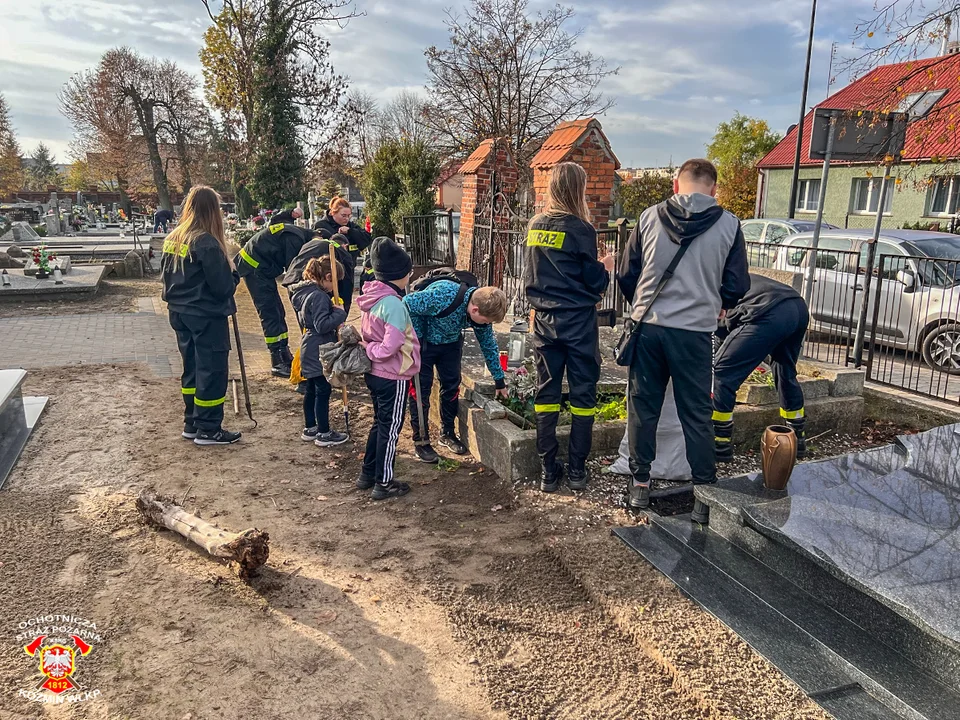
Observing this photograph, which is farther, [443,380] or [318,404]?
[318,404]

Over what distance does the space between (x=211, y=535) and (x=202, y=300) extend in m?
2.25

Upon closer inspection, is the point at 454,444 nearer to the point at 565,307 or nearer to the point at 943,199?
the point at 565,307

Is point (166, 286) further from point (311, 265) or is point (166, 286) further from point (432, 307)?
point (432, 307)

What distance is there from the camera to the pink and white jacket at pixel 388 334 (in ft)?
13.3

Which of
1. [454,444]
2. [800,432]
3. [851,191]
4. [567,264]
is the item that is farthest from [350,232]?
[851,191]

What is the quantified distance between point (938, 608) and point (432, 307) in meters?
3.12

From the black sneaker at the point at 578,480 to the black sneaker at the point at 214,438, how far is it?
291 cm

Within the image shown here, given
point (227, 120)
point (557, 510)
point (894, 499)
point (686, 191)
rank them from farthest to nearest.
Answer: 1. point (227, 120)
2. point (557, 510)
3. point (686, 191)
4. point (894, 499)

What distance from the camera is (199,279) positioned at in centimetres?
506

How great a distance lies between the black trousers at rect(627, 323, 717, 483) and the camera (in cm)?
Result: 372

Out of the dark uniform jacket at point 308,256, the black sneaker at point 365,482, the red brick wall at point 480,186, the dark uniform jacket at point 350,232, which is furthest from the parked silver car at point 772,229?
the black sneaker at point 365,482

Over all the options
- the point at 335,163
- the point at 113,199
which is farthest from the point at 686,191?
the point at 113,199

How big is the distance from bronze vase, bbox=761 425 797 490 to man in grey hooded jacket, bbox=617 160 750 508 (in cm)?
36

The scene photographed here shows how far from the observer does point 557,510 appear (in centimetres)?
397
